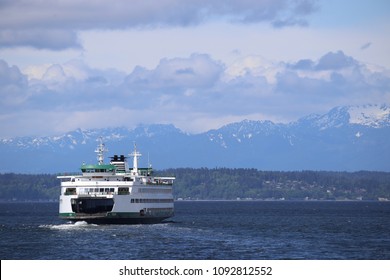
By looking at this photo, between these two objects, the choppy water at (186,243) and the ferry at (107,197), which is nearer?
the choppy water at (186,243)

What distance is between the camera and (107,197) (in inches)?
5059

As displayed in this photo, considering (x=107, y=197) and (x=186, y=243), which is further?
(x=107, y=197)

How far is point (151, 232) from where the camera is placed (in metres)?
120

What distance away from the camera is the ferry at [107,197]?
128m

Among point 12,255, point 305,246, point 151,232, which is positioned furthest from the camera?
point 151,232

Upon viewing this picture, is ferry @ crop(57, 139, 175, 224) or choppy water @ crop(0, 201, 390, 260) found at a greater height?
ferry @ crop(57, 139, 175, 224)

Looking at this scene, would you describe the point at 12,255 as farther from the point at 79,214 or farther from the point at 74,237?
the point at 79,214

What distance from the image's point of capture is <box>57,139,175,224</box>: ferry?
128375mm

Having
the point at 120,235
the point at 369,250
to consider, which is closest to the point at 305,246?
the point at 369,250

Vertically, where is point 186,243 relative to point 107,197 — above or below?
below

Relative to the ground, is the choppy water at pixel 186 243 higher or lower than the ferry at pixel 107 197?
lower

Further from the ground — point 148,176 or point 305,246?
point 148,176

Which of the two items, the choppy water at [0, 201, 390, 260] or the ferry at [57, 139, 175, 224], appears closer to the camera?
the choppy water at [0, 201, 390, 260]
